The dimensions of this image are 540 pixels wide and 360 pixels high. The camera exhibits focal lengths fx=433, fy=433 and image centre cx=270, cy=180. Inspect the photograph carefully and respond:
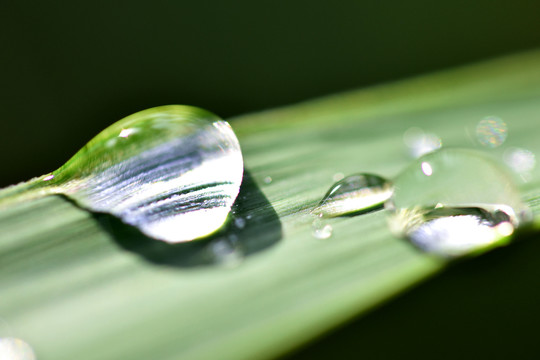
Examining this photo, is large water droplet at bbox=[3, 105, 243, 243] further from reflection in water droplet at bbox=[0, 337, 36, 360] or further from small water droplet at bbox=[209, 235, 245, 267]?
reflection in water droplet at bbox=[0, 337, 36, 360]

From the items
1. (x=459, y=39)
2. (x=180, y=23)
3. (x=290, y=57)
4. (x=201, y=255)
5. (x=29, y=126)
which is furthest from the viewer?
(x=459, y=39)

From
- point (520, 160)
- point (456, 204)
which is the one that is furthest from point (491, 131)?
point (456, 204)

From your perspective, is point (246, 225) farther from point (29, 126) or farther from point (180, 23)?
point (180, 23)

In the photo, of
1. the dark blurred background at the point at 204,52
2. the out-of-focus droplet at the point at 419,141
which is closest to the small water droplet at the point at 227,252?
the out-of-focus droplet at the point at 419,141

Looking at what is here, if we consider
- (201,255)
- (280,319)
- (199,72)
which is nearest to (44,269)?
(201,255)

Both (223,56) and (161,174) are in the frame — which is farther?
(223,56)

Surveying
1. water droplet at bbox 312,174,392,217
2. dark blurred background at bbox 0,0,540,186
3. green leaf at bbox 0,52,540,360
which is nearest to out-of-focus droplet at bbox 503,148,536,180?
green leaf at bbox 0,52,540,360

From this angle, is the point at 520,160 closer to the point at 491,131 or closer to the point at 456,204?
the point at 491,131
